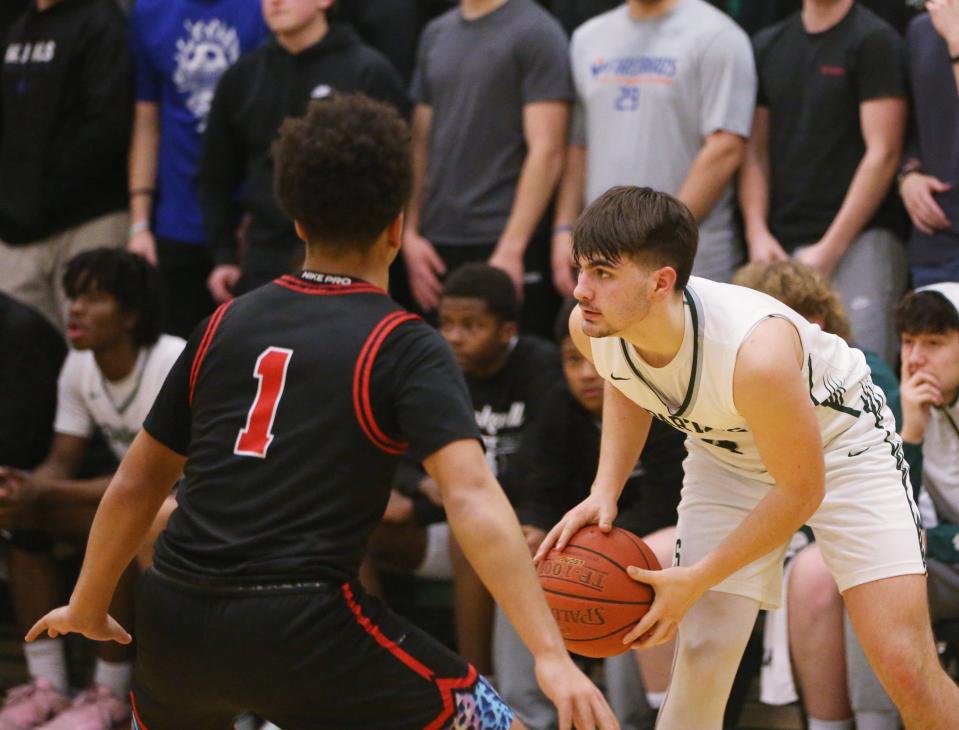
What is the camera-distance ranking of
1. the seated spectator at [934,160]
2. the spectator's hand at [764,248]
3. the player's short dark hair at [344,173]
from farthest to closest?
the spectator's hand at [764,248] → the seated spectator at [934,160] → the player's short dark hair at [344,173]

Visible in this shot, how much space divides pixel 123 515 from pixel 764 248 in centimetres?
334

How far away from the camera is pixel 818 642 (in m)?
4.69

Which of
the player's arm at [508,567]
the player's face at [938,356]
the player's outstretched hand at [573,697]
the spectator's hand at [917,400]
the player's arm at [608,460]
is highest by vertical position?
the player's arm at [508,567]

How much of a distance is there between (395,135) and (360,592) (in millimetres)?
993

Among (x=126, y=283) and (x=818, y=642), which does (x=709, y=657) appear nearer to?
(x=818, y=642)

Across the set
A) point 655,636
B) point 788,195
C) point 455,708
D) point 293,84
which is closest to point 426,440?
point 455,708

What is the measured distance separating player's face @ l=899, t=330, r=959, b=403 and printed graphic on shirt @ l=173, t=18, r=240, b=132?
3.57 meters

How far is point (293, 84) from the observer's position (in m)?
6.26

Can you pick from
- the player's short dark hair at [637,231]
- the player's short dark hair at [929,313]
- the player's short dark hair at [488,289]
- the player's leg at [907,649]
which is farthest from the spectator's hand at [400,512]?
the player's short dark hair at [637,231]

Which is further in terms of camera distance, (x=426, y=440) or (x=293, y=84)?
(x=293, y=84)

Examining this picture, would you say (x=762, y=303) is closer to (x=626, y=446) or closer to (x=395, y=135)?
(x=626, y=446)

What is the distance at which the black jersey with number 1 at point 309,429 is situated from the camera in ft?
9.23

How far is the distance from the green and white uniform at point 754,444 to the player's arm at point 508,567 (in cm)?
90

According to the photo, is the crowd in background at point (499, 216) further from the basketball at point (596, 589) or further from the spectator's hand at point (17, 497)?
the basketball at point (596, 589)
